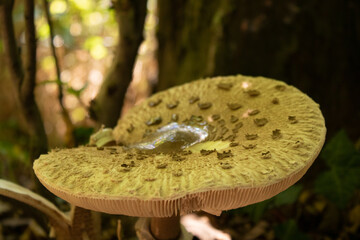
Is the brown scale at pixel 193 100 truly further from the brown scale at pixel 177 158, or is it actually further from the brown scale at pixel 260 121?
the brown scale at pixel 177 158

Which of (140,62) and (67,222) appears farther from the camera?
(140,62)

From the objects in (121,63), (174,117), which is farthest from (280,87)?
(121,63)

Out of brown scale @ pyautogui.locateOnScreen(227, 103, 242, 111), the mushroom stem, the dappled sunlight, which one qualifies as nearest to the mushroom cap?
brown scale @ pyautogui.locateOnScreen(227, 103, 242, 111)

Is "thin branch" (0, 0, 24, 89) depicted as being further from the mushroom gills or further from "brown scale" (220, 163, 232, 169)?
"brown scale" (220, 163, 232, 169)

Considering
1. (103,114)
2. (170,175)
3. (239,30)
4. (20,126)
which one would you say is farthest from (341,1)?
(20,126)

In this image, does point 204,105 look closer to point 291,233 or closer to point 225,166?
point 225,166

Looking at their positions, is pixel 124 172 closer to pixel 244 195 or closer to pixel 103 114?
pixel 244 195
